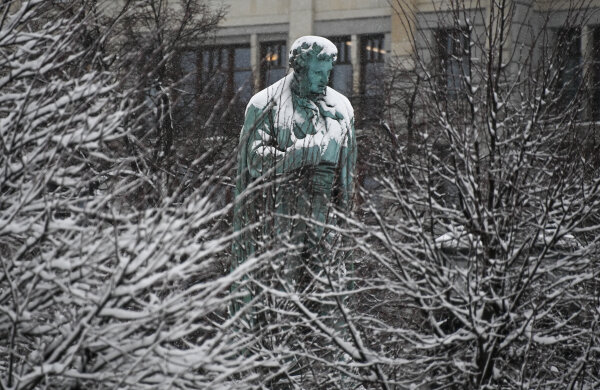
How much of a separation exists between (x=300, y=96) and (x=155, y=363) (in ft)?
15.8

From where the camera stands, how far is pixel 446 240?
11727 millimetres

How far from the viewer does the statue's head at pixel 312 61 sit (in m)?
12.4

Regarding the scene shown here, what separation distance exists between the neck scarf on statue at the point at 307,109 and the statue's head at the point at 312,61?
5 centimetres

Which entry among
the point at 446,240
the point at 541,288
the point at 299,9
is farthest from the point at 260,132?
the point at 299,9

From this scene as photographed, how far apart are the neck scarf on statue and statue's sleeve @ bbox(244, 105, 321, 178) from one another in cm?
24

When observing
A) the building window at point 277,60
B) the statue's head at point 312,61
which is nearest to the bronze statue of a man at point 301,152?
the statue's head at point 312,61

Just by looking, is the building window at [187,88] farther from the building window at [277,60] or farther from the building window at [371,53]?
the building window at [371,53]

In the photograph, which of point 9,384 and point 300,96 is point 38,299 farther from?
point 300,96

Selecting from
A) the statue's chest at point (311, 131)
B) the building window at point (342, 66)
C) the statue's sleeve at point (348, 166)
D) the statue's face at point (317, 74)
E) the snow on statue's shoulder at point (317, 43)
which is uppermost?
the snow on statue's shoulder at point (317, 43)

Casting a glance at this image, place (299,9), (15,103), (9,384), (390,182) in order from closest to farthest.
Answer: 1. (9,384)
2. (15,103)
3. (390,182)
4. (299,9)

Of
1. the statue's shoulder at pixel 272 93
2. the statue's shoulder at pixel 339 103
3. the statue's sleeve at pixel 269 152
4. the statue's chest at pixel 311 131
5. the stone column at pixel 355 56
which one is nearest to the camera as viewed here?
the statue's sleeve at pixel 269 152

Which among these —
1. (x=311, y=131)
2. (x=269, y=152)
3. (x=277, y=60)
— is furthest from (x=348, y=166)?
(x=277, y=60)

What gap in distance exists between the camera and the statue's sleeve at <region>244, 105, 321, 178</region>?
12.1 m

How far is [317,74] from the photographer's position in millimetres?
12578
